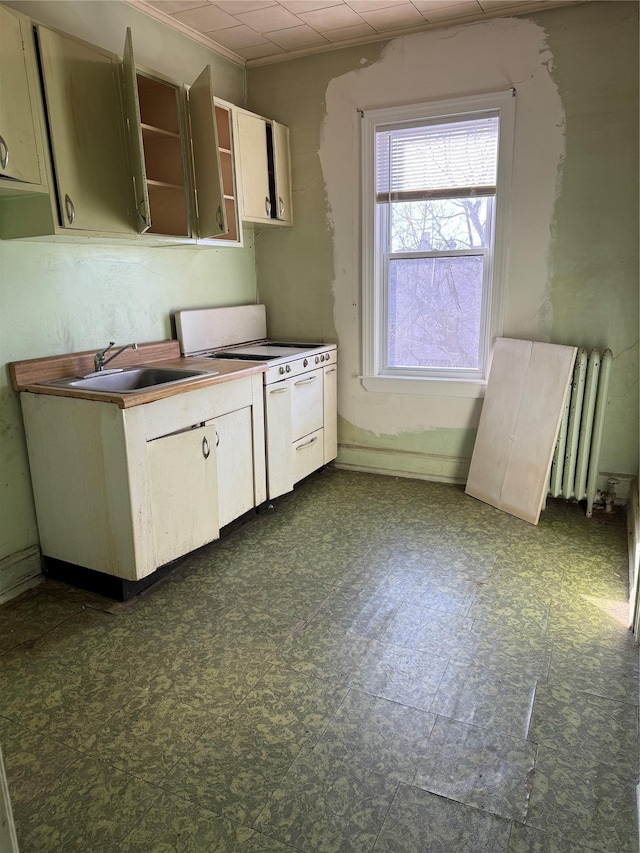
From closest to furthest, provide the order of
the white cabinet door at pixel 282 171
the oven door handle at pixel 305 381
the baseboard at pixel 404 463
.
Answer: the oven door handle at pixel 305 381 < the white cabinet door at pixel 282 171 < the baseboard at pixel 404 463

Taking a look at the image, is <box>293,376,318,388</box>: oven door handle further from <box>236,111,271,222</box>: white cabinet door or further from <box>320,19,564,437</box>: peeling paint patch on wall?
<box>236,111,271,222</box>: white cabinet door

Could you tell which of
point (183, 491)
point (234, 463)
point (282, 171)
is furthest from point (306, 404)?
point (282, 171)

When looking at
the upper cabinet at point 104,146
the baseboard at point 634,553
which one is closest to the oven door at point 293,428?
the upper cabinet at point 104,146

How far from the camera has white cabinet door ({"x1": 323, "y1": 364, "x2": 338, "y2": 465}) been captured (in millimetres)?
3979

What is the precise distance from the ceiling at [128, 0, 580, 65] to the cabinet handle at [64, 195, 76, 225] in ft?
4.51

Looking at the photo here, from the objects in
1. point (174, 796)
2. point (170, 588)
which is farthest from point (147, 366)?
point (174, 796)

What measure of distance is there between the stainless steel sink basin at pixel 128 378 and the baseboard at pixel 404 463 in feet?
5.34

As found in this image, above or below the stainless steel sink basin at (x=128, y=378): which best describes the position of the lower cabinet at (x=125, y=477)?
below

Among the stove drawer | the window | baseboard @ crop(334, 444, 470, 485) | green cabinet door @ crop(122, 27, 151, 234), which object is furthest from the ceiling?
baseboard @ crop(334, 444, 470, 485)

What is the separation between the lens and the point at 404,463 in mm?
4094

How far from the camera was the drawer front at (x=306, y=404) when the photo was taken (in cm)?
358

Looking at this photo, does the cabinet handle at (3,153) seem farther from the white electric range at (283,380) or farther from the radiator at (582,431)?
the radiator at (582,431)

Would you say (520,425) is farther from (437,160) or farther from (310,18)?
(310,18)

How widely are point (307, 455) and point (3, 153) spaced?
91.4 inches
